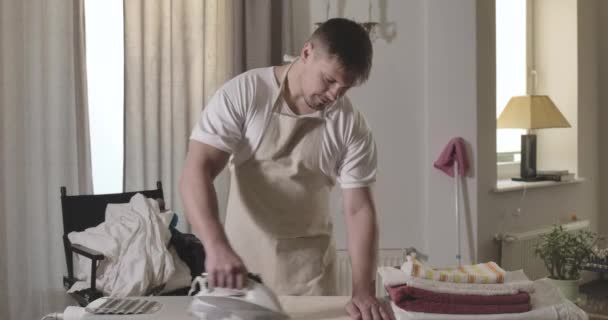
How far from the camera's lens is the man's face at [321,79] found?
1.39 m

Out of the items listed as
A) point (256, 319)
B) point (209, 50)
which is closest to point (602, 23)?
point (209, 50)

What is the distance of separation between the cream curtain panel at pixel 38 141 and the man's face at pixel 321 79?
1571mm

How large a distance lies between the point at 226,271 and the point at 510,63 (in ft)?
11.5

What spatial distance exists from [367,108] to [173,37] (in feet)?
3.33

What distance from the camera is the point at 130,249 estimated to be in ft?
8.54

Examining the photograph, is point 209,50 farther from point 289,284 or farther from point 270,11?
point 289,284

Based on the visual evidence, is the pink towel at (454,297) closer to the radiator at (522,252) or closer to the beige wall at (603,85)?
the radiator at (522,252)

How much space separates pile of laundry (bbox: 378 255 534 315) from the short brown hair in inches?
16.5

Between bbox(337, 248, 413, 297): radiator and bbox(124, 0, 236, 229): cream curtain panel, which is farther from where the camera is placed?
bbox(337, 248, 413, 297): radiator

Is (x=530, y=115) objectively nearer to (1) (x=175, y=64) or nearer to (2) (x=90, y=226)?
(1) (x=175, y=64)

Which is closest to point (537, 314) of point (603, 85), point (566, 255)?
point (566, 255)

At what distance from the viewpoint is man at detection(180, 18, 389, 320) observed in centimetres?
139

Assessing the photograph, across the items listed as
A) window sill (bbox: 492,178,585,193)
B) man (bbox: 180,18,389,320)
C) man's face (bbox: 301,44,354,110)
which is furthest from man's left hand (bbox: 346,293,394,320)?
window sill (bbox: 492,178,585,193)

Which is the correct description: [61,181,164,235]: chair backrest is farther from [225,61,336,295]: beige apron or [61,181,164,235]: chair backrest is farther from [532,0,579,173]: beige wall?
[532,0,579,173]: beige wall
